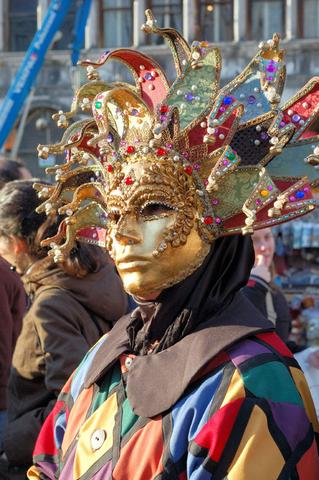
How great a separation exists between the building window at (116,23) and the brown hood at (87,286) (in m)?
15.0

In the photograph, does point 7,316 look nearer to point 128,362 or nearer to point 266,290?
point 266,290

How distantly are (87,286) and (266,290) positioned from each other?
A: 1036 millimetres

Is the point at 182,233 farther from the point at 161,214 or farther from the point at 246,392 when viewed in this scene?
the point at 246,392

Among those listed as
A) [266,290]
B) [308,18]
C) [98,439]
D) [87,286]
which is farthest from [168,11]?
[98,439]

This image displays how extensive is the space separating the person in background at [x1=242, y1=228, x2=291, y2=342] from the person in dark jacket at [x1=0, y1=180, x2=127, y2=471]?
769 mm

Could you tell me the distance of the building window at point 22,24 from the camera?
1836 centimetres

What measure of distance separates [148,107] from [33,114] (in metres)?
15.0

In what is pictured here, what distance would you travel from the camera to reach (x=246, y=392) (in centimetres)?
221

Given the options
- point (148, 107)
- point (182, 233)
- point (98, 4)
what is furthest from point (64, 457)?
point (98, 4)

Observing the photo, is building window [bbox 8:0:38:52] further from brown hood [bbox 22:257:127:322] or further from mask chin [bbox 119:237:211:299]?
mask chin [bbox 119:237:211:299]

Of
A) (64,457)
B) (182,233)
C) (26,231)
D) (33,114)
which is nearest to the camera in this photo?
(182,233)

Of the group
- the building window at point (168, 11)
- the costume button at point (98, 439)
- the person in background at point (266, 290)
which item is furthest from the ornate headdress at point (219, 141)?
the building window at point (168, 11)

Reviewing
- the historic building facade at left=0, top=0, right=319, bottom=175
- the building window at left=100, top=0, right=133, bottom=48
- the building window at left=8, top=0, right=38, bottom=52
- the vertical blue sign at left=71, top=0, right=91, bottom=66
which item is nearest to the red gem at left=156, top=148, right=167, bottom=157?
the vertical blue sign at left=71, top=0, right=91, bottom=66

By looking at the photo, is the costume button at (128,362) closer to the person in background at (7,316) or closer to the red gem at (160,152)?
the red gem at (160,152)
